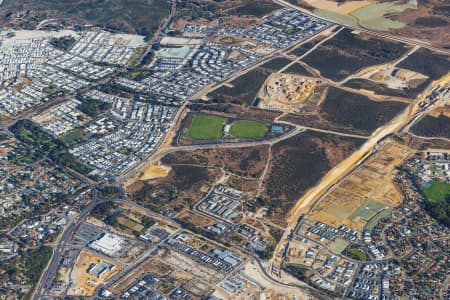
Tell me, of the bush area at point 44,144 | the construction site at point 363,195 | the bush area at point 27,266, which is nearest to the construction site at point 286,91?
the construction site at point 363,195

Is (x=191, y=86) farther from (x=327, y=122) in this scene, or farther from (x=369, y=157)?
(x=369, y=157)

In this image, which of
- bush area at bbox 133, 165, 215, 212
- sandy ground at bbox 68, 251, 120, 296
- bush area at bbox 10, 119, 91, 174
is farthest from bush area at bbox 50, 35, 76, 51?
sandy ground at bbox 68, 251, 120, 296

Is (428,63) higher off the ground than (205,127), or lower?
higher

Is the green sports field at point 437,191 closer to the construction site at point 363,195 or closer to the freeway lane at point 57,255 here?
the construction site at point 363,195

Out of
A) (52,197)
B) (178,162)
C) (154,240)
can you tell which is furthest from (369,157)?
(52,197)

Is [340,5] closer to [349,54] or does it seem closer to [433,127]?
[349,54]

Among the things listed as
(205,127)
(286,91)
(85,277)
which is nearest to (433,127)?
(286,91)
